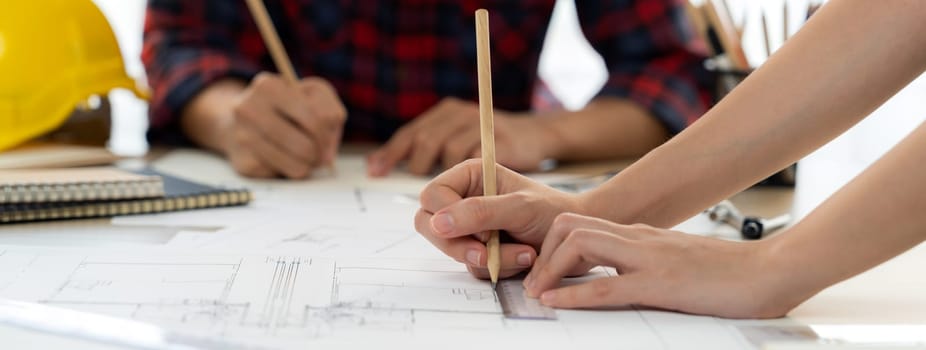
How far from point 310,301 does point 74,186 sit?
33 cm

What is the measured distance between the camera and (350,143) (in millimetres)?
1333

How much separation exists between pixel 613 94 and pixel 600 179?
0.72 ft

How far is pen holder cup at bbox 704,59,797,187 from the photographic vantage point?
926 mm

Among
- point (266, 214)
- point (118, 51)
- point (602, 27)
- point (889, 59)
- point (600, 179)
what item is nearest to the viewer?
point (889, 59)

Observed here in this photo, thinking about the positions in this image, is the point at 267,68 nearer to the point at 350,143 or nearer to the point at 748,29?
the point at 350,143

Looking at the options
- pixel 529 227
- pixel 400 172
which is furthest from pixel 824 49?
pixel 400 172

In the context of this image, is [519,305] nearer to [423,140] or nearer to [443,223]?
[443,223]

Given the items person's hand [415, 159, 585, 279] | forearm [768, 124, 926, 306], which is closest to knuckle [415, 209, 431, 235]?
person's hand [415, 159, 585, 279]

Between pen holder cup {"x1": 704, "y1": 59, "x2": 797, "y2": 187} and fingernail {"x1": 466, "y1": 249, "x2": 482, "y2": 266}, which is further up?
pen holder cup {"x1": 704, "y1": 59, "x2": 797, "y2": 187}

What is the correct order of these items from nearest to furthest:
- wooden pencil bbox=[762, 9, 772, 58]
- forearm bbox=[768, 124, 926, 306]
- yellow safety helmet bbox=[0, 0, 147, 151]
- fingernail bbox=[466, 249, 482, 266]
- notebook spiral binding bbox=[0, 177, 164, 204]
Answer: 1. forearm bbox=[768, 124, 926, 306]
2. fingernail bbox=[466, 249, 482, 266]
3. notebook spiral binding bbox=[0, 177, 164, 204]
4. wooden pencil bbox=[762, 9, 772, 58]
5. yellow safety helmet bbox=[0, 0, 147, 151]

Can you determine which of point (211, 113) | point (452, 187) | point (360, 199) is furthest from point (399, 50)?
point (452, 187)

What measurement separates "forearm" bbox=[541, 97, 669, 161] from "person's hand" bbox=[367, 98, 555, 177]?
1.3 inches

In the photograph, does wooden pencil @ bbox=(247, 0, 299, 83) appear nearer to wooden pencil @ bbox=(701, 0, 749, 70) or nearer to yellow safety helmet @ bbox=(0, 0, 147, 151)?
yellow safety helmet @ bbox=(0, 0, 147, 151)

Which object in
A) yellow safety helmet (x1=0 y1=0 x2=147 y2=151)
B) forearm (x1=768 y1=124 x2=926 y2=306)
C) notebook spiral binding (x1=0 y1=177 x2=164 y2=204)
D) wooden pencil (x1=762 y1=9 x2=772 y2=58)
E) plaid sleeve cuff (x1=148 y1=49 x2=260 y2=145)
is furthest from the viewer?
plaid sleeve cuff (x1=148 y1=49 x2=260 y2=145)
